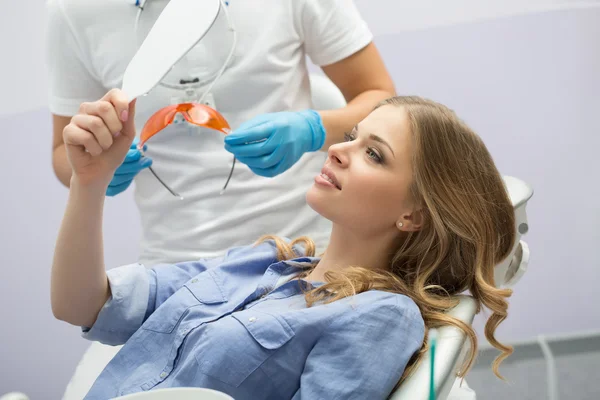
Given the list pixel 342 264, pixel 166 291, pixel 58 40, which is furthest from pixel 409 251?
pixel 58 40

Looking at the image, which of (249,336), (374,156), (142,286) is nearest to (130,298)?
(142,286)

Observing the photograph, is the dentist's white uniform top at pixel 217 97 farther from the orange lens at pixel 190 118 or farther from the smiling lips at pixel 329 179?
the smiling lips at pixel 329 179

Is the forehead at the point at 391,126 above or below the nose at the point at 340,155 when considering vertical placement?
above

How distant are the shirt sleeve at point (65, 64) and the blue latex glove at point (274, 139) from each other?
1.46 ft

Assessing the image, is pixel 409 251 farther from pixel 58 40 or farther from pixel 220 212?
pixel 58 40

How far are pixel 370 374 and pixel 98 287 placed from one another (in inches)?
19.2

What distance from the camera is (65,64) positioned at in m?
1.64

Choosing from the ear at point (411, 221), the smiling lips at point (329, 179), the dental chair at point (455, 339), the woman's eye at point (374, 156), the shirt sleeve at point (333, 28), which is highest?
the shirt sleeve at point (333, 28)

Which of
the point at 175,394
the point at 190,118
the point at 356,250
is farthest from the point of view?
the point at 190,118

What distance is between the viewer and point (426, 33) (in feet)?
8.22

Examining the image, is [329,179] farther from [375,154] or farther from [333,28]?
[333,28]

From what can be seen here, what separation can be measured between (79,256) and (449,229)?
0.61 m

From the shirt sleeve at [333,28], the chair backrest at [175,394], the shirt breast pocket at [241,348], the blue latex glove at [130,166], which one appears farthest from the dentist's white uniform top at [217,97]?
the chair backrest at [175,394]

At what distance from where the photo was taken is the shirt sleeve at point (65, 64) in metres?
1.60
